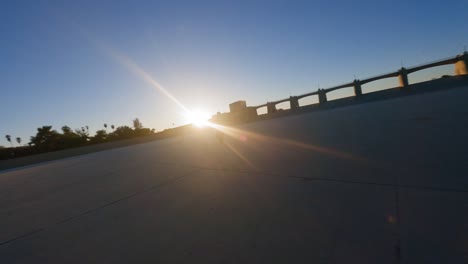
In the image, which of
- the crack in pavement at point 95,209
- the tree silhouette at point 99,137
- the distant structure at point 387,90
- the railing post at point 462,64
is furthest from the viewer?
the tree silhouette at point 99,137

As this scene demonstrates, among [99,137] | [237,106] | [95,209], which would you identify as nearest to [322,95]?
[237,106]

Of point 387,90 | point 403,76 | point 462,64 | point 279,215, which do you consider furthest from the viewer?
point 403,76

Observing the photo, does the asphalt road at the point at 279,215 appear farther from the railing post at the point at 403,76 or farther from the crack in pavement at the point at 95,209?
the railing post at the point at 403,76

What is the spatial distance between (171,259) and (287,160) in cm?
292

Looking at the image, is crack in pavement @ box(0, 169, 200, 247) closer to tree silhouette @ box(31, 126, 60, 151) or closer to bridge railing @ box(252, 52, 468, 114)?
bridge railing @ box(252, 52, 468, 114)

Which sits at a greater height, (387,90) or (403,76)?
(403,76)

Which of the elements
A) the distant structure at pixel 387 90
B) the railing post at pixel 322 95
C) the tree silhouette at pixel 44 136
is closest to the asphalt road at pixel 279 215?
the distant structure at pixel 387 90

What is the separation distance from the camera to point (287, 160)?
13.3 feet

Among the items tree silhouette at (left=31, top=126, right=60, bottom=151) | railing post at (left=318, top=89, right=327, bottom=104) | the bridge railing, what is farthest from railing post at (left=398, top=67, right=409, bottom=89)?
tree silhouette at (left=31, top=126, right=60, bottom=151)

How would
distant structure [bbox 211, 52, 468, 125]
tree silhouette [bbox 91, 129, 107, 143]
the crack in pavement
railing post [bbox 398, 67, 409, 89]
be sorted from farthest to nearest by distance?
tree silhouette [bbox 91, 129, 107, 143], railing post [bbox 398, 67, 409, 89], distant structure [bbox 211, 52, 468, 125], the crack in pavement

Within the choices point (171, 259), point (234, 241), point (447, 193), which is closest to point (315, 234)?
point (234, 241)

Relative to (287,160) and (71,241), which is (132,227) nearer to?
(71,241)

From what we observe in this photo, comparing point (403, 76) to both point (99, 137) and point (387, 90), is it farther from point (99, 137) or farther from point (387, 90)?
point (99, 137)

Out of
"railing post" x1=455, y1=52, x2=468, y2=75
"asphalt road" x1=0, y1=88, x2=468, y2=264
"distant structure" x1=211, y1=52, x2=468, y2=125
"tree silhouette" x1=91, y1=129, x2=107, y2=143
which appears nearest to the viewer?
"asphalt road" x1=0, y1=88, x2=468, y2=264
